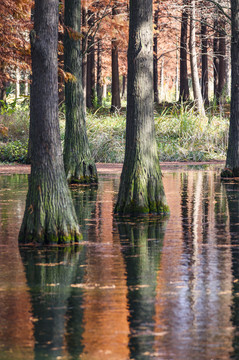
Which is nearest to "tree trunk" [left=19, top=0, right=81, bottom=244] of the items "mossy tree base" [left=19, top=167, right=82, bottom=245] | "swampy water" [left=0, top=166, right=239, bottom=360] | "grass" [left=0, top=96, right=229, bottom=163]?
"mossy tree base" [left=19, top=167, right=82, bottom=245]

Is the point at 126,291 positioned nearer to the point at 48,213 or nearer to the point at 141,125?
the point at 48,213

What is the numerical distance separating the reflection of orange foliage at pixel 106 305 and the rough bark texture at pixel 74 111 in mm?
7658

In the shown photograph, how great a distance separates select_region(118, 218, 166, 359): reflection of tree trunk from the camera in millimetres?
5605

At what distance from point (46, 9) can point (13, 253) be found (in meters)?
3.68

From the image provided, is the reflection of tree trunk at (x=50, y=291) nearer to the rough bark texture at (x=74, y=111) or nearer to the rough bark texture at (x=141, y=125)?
the rough bark texture at (x=141, y=125)

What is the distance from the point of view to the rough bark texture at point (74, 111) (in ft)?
59.3

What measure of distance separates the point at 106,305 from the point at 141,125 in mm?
6241

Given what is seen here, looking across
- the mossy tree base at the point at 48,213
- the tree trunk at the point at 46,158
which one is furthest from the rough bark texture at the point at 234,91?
the mossy tree base at the point at 48,213

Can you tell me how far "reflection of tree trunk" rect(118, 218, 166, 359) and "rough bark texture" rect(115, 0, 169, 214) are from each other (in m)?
0.54

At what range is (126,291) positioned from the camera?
23.6 feet

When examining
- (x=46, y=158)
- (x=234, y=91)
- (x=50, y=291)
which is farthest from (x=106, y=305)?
(x=234, y=91)

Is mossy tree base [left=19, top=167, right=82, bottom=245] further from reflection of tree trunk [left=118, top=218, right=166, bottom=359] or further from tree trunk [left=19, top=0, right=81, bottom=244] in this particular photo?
reflection of tree trunk [left=118, top=218, right=166, bottom=359]

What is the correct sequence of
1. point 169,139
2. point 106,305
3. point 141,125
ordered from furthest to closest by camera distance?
point 169,139 → point 141,125 → point 106,305

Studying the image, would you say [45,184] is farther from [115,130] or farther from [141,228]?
[115,130]
